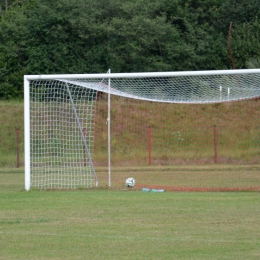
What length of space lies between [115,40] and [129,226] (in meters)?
34.3

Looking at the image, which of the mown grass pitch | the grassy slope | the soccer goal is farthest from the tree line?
the mown grass pitch

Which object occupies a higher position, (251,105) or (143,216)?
(251,105)

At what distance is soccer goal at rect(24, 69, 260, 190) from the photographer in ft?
57.5

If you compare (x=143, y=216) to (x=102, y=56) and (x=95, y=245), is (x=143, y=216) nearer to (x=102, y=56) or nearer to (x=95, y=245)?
(x=95, y=245)

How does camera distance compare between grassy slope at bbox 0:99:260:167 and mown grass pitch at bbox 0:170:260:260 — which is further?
grassy slope at bbox 0:99:260:167

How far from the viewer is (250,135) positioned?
26.2 m

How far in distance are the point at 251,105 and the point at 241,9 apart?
17.9 meters

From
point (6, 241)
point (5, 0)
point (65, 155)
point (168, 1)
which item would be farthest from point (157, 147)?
point (5, 0)

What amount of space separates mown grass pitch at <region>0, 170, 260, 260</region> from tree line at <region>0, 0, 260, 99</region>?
27.8 metres

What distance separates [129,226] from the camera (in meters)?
9.77

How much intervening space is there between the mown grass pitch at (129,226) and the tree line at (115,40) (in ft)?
91.2

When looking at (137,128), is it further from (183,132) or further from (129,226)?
(129,226)

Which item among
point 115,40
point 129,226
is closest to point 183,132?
point 115,40

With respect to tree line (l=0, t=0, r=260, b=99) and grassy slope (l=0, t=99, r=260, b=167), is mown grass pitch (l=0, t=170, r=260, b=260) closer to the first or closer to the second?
grassy slope (l=0, t=99, r=260, b=167)
